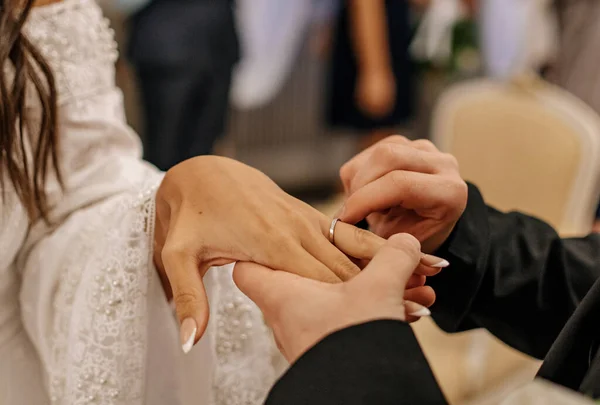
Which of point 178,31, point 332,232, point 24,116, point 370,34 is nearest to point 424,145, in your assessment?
point 332,232

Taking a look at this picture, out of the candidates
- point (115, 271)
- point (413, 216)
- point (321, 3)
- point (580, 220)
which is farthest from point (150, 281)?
point (321, 3)

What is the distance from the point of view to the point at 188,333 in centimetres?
57

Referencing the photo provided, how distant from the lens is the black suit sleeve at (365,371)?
472mm

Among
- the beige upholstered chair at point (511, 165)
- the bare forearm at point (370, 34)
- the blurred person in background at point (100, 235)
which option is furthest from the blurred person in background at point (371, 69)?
the blurred person in background at point (100, 235)

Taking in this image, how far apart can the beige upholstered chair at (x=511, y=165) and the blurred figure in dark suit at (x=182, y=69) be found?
32.6 inches

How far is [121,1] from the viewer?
212 cm

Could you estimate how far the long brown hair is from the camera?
719mm

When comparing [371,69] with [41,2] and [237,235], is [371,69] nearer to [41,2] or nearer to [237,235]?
[41,2]

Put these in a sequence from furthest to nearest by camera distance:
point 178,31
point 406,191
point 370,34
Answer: point 370,34, point 178,31, point 406,191

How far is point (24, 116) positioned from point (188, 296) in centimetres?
30

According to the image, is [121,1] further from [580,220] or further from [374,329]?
[374,329]

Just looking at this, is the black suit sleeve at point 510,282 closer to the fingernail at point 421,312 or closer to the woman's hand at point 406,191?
the woman's hand at point 406,191

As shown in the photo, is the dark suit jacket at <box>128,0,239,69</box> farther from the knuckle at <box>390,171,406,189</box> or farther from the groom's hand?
the groom's hand

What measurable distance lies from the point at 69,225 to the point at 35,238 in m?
0.05
